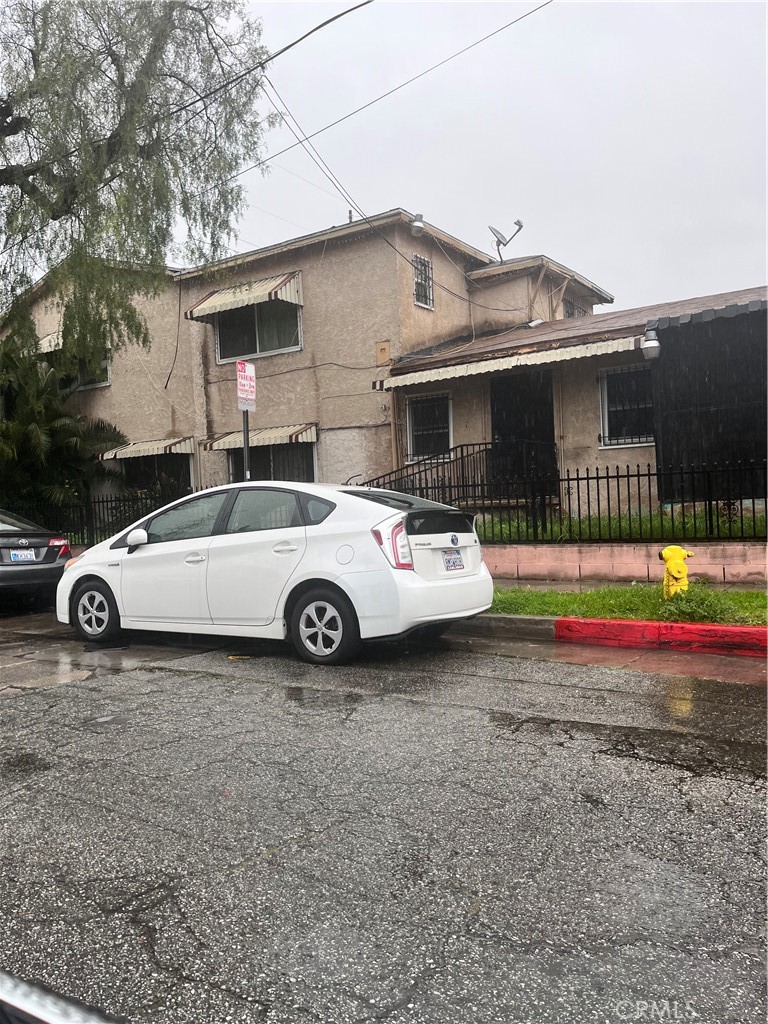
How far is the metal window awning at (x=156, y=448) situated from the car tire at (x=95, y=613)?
10150 millimetres

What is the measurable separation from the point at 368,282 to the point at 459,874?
1421 centimetres

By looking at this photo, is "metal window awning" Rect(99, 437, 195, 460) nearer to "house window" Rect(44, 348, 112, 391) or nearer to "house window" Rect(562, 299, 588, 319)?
→ "house window" Rect(44, 348, 112, 391)

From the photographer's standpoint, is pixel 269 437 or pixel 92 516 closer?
pixel 92 516

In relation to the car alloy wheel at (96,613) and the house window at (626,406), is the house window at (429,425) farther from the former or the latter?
the car alloy wheel at (96,613)

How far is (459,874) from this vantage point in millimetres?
2975

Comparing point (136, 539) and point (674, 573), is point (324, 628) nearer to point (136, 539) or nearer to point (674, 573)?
point (136, 539)

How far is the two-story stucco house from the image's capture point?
1592cm

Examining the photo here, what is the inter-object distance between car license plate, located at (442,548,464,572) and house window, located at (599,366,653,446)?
7888 millimetres

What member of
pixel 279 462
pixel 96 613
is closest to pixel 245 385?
pixel 96 613

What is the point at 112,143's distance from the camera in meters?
12.7

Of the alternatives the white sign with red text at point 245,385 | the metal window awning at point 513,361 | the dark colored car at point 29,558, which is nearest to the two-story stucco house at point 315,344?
the metal window awning at point 513,361

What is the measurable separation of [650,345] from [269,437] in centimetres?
786

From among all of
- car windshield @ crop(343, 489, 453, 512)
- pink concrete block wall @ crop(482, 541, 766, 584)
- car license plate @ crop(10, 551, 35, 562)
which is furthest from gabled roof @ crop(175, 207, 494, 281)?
car windshield @ crop(343, 489, 453, 512)

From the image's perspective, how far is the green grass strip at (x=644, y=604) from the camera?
739 cm
